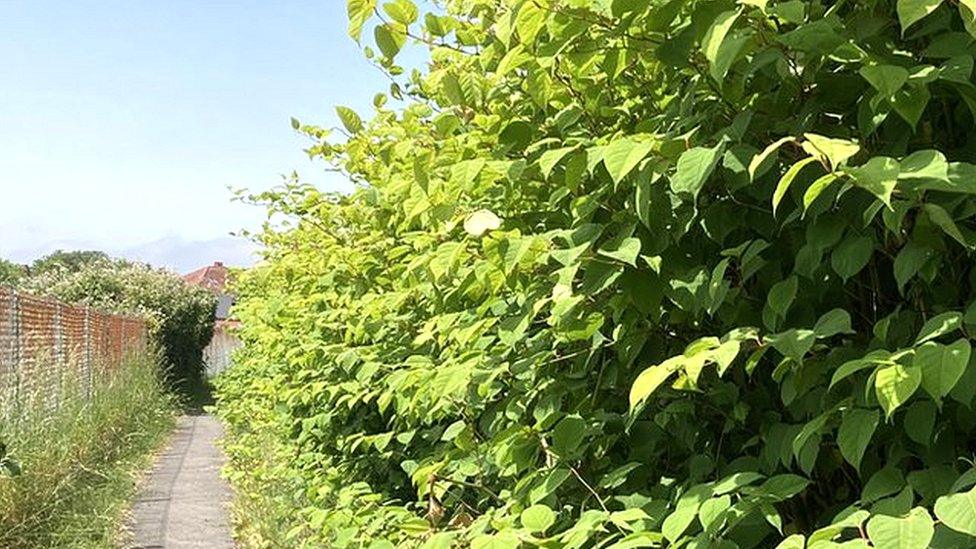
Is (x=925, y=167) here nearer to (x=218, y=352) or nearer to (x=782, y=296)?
(x=782, y=296)

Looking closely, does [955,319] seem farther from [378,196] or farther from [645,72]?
[378,196]

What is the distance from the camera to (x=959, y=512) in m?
1.06

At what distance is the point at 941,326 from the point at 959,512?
25cm

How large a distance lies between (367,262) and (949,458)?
2.58 meters

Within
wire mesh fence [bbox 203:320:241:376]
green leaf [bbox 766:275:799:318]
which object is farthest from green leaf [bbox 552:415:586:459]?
wire mesh fence [bbox 203:320:241:376]

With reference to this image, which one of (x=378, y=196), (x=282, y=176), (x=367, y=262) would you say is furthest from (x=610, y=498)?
(x=282, y=176)

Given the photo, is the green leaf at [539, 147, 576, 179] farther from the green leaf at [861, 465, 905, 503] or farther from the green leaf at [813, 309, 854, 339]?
the green leaf at [861, 465, 905, 503]

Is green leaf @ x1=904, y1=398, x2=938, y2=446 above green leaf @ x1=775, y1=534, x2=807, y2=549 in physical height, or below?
above

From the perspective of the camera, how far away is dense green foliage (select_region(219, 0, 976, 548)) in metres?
1.26

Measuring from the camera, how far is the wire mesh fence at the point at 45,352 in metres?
7.28

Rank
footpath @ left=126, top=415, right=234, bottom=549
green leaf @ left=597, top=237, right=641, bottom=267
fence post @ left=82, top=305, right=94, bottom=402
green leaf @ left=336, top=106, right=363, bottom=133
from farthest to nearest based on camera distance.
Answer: fence post @ left=82, top=305, right=94, bottom=402
footpath @ left=126, top=415, right=234, bottom=549
green leaf @ left=336, top=106, right=363, bottom=133
green leaf @ left=597, top=237, right=641, bottom=267

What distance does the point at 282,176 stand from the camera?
567 centimetres

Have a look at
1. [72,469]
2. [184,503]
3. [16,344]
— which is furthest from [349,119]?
[184,503]

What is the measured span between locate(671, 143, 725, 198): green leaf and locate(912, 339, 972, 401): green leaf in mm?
366
